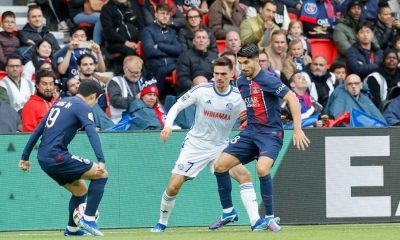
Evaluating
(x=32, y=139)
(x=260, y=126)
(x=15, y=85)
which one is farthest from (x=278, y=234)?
(x=15, y=85)

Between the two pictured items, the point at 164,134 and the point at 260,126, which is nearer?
the point at 164,134

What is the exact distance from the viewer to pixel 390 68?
18922 millimetres

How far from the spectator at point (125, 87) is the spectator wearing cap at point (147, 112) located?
246 millimetres

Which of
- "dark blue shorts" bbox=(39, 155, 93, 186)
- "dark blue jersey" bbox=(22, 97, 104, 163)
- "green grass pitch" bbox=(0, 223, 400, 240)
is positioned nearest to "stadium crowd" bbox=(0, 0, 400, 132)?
"green grass pitch" bbox=(0, 223, 400, 240)

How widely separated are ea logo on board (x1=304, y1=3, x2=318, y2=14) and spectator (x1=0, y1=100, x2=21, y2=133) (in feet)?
20.6

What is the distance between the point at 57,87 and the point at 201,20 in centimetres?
318

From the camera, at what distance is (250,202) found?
1331 centimetres

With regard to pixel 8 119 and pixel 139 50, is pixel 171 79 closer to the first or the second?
pixel 139 50

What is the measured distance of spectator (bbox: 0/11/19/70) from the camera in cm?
1739

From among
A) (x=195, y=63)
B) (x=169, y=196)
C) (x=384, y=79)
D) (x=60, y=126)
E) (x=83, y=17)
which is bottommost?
(x=384, y=79)

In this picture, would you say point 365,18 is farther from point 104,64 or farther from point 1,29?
point 1,29

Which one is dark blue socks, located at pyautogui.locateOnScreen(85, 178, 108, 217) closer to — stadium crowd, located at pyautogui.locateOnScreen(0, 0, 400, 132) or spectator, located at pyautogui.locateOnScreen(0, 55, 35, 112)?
stadium crowd, located at pyautogui.locateOnScreen(0, 0, 400, 132)

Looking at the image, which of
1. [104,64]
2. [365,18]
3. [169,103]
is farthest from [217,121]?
[365,18]

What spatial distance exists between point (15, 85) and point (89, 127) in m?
4.47
